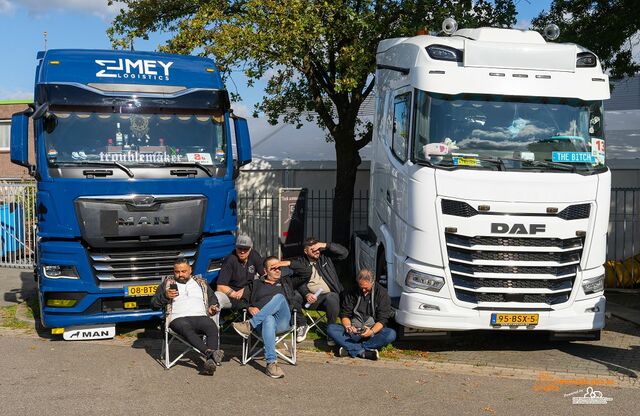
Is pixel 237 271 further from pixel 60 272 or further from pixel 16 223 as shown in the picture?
pixel 16 223

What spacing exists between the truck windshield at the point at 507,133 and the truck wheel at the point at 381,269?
1.77 m

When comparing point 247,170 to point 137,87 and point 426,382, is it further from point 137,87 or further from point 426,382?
point 426,382

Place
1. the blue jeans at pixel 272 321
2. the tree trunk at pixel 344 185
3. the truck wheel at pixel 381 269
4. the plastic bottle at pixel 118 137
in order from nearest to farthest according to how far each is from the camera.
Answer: the blue jeans at pixel 272 321 < the plastic bottle at pixel 118 137 < the truck wheel at pixel 381 269 < the tree trunk at pixel 344 185

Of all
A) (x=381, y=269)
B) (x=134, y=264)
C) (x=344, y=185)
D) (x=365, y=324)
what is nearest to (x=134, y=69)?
(x=134, y=264)

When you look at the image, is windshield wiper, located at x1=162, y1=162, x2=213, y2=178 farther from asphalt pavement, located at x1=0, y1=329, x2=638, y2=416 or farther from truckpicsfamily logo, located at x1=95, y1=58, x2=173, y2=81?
asphalt pavement, located at x1=0, y1=329, x2=638, y2=416

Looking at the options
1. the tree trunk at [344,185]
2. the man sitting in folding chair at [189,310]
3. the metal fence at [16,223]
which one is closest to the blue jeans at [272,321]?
the man sitting in folding chair at [189,310]

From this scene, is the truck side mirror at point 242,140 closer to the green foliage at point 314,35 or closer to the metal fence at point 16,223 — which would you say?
the green foliage at point 314,35

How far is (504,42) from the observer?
8383 millimetres

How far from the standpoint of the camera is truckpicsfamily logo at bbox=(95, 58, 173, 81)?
365 inches

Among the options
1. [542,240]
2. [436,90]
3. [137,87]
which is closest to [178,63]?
[137,87]

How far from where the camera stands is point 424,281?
7992 mm

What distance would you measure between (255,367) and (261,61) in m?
5.77

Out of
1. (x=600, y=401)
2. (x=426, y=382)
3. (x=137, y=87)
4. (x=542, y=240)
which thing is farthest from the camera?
(x=137, y=87)

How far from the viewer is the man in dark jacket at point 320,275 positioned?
908 centimetres
